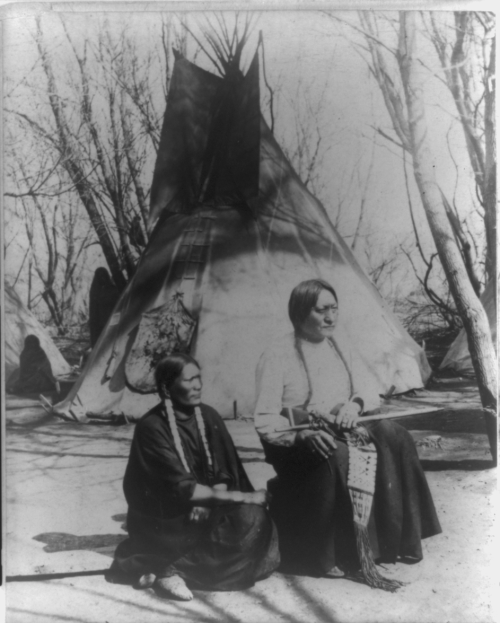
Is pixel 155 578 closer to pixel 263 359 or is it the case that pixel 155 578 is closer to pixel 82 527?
pixel 82 527

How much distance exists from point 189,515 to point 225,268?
4.51 ft

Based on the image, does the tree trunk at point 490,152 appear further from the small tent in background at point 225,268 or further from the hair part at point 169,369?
the hair part at point 169,369

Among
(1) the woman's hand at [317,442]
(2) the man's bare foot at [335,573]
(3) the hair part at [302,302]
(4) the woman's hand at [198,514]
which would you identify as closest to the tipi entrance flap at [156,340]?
(3) the hair part at [302,302]

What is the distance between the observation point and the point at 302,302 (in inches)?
153

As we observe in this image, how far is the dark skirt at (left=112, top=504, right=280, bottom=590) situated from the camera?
3.66 m

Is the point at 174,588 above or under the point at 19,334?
under

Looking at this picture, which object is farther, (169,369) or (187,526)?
(169,369)

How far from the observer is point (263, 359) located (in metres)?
3.86

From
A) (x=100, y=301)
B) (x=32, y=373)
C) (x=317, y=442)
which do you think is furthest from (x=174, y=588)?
(x=100, y=301)

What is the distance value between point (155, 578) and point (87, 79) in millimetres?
2794

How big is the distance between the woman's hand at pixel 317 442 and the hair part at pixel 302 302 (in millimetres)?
598

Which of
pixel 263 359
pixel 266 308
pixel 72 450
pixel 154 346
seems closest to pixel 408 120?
pixel 266 308

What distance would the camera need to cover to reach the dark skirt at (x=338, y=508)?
3717mm

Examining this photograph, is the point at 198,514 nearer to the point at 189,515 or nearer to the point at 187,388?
the point at 189,515
